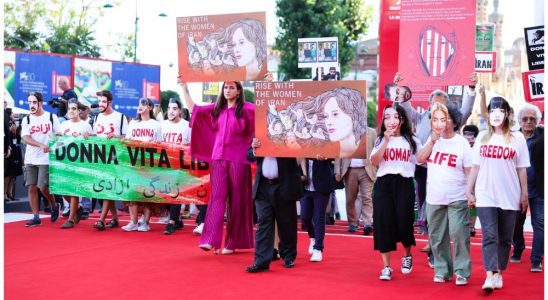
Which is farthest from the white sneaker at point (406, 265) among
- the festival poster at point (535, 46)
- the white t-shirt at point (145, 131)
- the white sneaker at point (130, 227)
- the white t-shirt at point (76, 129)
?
the white t-shirt at point (76, 129)

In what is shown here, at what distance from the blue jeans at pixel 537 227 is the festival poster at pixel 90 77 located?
29297mm

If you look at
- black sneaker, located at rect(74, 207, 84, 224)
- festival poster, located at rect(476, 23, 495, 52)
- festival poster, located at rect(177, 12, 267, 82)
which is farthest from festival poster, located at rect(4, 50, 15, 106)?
festival poster, located at rect(177, 12, 267, 82)

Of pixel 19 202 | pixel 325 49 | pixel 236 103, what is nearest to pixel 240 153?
pixel 236 103

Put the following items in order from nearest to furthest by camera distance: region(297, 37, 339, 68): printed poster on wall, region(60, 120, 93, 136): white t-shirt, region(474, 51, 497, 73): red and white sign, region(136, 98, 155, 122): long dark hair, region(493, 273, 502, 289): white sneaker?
region(493, 273, 502, 289): white sneaker → region(136, 98, 155, 122): long dark hair → region(60, 120, 93, 136): white t-shirt → region(474, 51, 497, 73): red and white sign → region(297, 37, 339, 68): printed poster on wall

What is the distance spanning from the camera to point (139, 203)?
1247 cm

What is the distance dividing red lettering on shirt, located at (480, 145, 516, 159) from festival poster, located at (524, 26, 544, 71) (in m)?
3.24

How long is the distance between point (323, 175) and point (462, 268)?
89.8 inches

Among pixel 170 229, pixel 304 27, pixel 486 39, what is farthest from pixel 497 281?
pixel 304 27

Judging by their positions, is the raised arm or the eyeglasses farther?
the raised arm

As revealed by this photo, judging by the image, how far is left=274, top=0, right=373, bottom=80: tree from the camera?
4803 centimetres

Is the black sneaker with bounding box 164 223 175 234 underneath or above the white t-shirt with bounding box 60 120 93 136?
underneath

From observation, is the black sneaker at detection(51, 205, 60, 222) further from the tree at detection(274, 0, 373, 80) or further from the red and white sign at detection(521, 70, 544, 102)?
the tree at detection(274, 0, 373, 80)

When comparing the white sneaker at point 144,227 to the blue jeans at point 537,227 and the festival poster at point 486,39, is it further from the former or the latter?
the festival poster at point 486,39

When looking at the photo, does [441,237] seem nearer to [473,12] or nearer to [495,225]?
[495,225]
